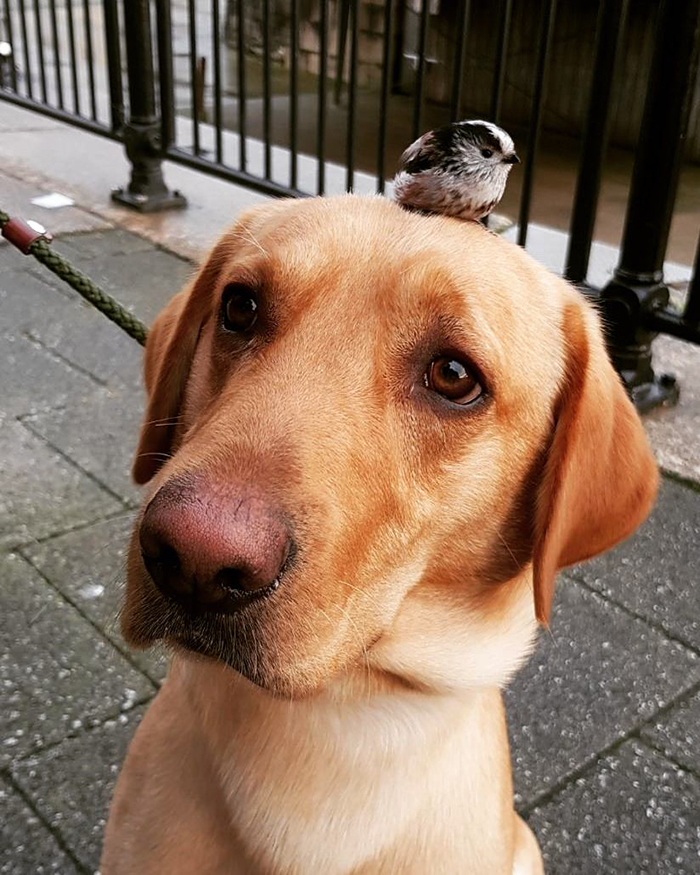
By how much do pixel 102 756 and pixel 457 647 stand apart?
111 cm

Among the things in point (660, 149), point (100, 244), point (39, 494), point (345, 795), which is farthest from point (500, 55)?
point (345, 795)

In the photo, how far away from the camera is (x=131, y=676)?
8.73 feet

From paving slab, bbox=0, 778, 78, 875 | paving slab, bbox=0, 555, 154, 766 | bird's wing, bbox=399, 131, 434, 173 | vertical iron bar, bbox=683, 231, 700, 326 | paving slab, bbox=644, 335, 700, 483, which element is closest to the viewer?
bird's wing, bbox=399, 131, 434, 173

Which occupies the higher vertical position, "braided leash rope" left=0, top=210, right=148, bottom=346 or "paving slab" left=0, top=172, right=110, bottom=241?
"braided leash rope" left=0, top=210, right=148, bottom=346

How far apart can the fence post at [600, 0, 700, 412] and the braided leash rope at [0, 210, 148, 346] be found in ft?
8.22

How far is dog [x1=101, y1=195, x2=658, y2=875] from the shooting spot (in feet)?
4.84

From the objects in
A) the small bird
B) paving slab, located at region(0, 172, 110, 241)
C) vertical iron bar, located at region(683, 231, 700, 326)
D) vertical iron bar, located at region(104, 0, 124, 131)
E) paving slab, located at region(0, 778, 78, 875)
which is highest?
the small bird

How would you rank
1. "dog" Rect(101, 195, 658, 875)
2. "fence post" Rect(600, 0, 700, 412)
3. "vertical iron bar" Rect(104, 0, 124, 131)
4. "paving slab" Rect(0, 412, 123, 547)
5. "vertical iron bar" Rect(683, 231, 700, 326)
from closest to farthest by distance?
"dog" Rect(101, 195, 658, 875), "paving slab" Rect(0, 412, 123, 547), "fence post" Rect(600, 0, 700, 412), "vertical iron bar" Rect(683, 231, 700, 326), "vertical iron bar" Rect(104, 0, 124, 131)

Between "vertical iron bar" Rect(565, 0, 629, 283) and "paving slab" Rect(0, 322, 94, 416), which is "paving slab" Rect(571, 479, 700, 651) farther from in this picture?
"paving slab" Rect(0, 322, 94, 416)

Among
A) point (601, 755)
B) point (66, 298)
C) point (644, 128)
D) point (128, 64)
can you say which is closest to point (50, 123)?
point (128, 64)

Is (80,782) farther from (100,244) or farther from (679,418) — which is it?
(100,244)

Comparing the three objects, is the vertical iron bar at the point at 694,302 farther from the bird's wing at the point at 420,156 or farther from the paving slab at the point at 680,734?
the bird's wing at the point at 420,156

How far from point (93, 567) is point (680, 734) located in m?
1.81

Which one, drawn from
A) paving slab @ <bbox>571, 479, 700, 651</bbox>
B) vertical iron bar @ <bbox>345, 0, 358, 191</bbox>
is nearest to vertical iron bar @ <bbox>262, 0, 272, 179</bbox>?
vertical iron bar @ <bbox>345, 0, 358, 191</bbox>
